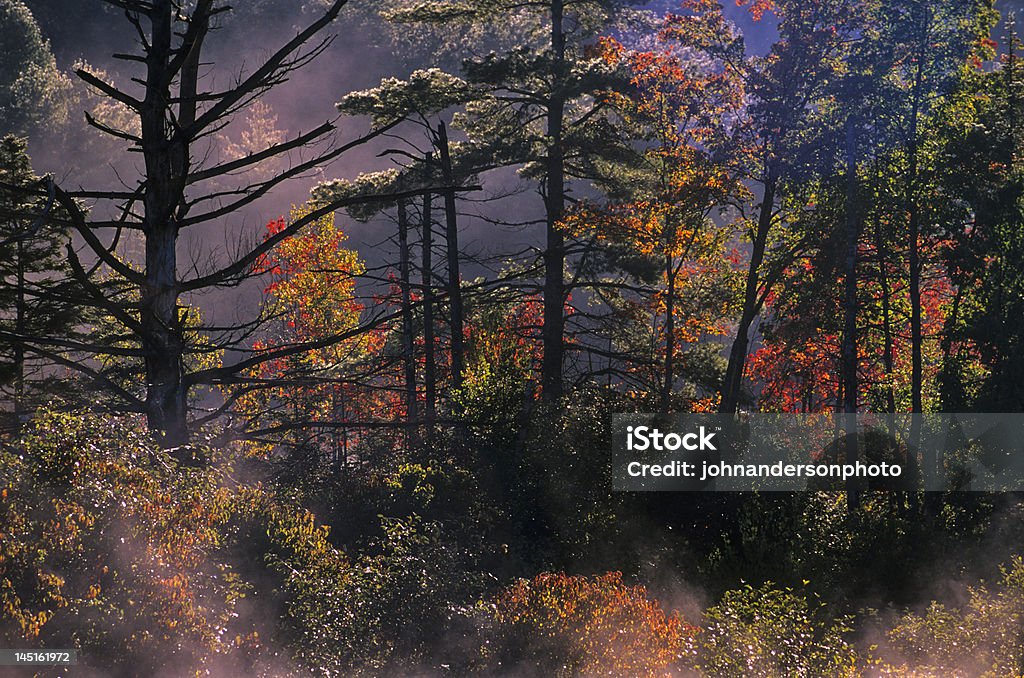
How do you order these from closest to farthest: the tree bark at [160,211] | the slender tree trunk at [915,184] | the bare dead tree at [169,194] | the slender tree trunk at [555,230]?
the bare dead tree at [169,194], the tree bark at [160,211], the slender tree trunk at [915,184], the slender tree trunk at [555,230]

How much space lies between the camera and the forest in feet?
22.5

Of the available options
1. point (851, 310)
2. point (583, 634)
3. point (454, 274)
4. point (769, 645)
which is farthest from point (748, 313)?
point (583, 634)

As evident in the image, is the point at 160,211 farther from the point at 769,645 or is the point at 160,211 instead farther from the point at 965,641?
the point at 965,641

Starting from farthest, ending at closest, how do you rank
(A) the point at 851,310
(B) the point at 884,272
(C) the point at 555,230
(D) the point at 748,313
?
1. (B) the point at 884,272
2. (D) the point at 748,313
3. (C) the point at 555,230
4. (A) the point at 851,310

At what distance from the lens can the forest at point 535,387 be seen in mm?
6855

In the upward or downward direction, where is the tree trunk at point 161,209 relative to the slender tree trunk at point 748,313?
downward

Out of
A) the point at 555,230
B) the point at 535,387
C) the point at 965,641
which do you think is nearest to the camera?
the point at 965,641

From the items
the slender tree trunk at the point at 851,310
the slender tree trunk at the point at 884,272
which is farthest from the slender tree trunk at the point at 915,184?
the slender tree trunk at the point at 851,310

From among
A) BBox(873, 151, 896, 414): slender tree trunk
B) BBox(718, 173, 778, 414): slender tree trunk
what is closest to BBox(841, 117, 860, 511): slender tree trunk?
BBox(873, 151, 896, 414): slender tree trunk

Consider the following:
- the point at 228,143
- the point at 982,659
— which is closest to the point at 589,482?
the point at 982,659

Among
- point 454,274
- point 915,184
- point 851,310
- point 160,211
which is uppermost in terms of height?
point 915,184

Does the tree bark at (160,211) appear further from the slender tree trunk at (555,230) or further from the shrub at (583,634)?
the slender tree trunk at (555,230)

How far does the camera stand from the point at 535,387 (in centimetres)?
2017

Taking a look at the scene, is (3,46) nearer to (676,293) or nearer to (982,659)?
(676,293)
